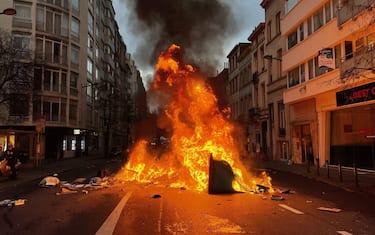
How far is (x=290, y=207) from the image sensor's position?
10.4 meters

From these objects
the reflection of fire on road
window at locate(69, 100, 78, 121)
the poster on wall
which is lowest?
the reflection of fire on road

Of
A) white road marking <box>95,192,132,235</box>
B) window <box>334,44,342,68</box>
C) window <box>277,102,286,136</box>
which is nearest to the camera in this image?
white road marking <box>95,192,132,235</box>

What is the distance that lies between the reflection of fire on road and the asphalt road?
1.49 m

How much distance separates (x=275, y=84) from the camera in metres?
36.9

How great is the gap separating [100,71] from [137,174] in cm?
4399

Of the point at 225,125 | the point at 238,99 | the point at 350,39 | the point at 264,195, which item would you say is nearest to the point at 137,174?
the point at 225,125

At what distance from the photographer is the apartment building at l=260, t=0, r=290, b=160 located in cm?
3475

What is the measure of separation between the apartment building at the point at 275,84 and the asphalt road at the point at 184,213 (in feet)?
70.3

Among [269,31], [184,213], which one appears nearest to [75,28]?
[269,31]

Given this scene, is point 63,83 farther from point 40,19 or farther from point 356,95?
point 356,95

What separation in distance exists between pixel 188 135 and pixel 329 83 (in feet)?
36.7

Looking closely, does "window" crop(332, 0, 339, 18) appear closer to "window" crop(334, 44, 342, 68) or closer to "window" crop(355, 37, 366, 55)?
"window" crop(334, 44, 342, 68)

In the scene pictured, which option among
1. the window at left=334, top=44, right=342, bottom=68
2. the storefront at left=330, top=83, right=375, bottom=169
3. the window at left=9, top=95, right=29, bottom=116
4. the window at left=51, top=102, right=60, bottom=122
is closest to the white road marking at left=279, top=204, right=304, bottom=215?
the storefront at left=330, top=83, right=375, bottom=169

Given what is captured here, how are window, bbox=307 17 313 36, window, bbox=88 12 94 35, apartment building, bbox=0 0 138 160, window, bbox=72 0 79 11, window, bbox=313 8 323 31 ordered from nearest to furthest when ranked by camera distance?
window, bbox=313 8 323 31 → window, bbox=307 17 313 36 → apartment building, bbox=0 0 138 160 → window, bbox=72 0 79 11 → window, bbox=88 12 94 35
